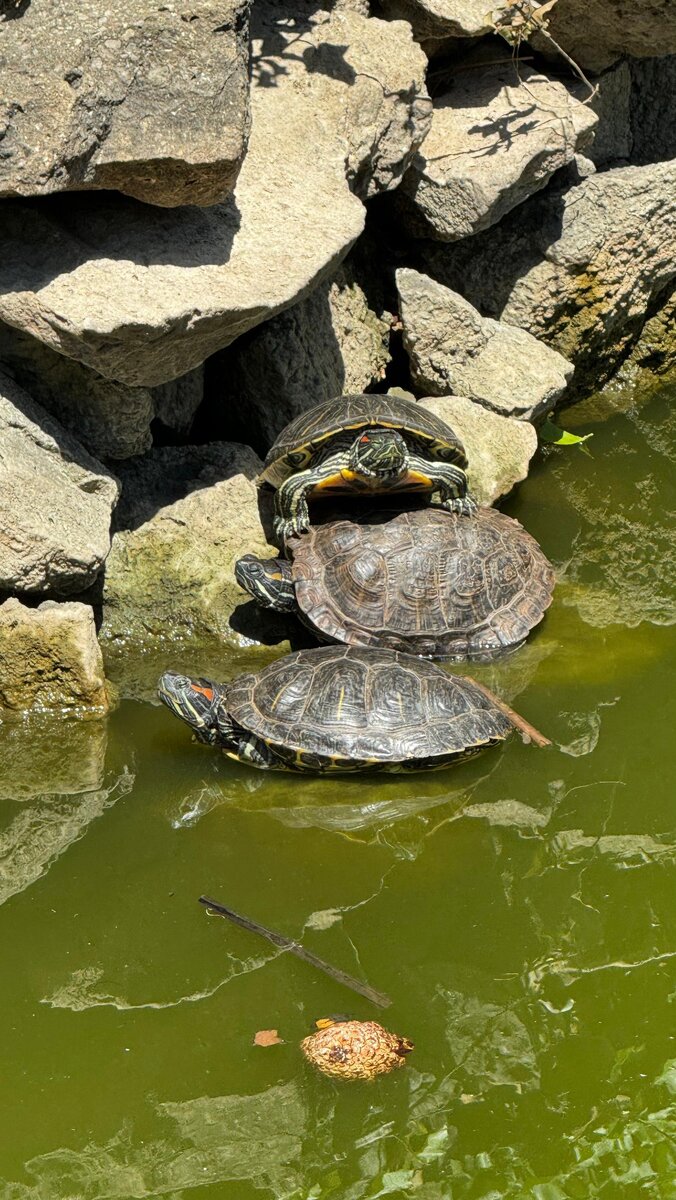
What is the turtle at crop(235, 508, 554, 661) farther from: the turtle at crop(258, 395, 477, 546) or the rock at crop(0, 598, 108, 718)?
the rock at crop(0, 598, 108, 718)

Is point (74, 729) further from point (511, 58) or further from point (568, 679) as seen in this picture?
point (511, 58)

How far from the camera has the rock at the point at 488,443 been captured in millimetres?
6145

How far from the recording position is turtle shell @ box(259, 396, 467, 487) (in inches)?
213

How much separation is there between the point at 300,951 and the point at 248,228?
335 centimetres

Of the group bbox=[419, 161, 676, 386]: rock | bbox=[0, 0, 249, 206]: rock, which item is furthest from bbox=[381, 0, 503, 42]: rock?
bbox=[0, 0, 249, 206]: rock

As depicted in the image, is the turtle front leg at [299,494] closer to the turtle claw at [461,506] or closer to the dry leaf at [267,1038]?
the turtle claw at [461,506]

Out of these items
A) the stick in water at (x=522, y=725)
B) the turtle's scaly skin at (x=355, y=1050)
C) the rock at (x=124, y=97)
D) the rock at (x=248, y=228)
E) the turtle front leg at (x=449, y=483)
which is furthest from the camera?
the turtle front leg at (x=449, y=483)

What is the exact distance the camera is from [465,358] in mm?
6695

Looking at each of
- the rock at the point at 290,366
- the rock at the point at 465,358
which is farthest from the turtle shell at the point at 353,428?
the rock at the point at 465,358

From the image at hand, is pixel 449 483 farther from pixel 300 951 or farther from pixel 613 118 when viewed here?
pixel 613 118

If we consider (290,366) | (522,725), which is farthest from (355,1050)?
(290,366)

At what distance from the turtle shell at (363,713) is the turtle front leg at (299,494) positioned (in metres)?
1.04

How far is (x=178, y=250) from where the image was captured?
17.1 feet

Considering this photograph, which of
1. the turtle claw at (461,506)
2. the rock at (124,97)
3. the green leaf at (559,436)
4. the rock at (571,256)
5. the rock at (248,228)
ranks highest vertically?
the rock at (124,97)
